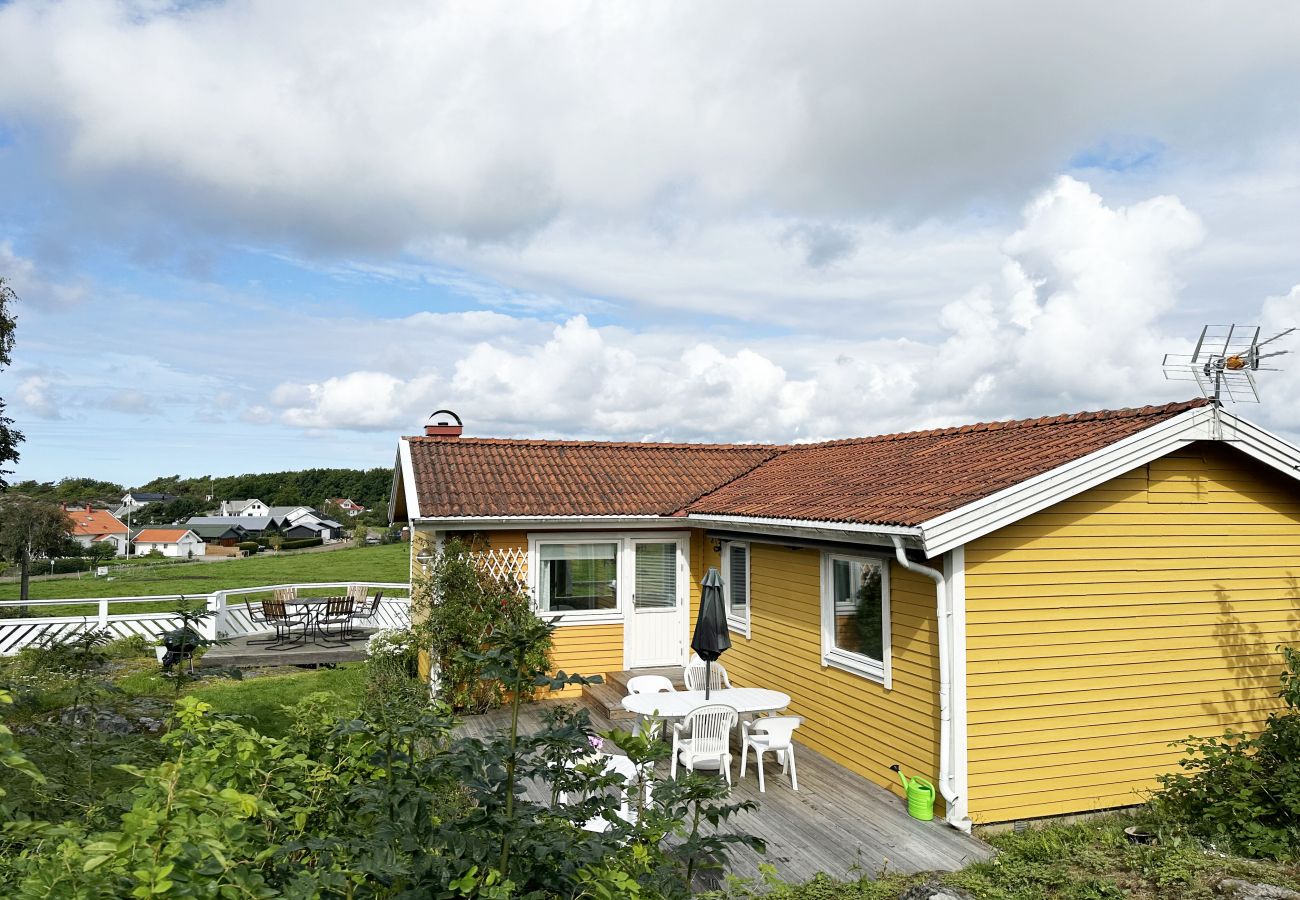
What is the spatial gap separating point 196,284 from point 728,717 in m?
9.13

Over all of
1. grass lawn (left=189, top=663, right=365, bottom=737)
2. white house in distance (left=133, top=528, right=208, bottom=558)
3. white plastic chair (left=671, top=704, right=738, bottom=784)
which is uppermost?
white plastic chair (left=671, top=704, right=738, bottom=784)

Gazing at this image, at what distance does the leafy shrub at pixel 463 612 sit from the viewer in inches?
425

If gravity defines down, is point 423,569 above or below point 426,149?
below

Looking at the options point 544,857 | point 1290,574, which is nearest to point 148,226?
point 544,857

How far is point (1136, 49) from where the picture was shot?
8172 millimetres

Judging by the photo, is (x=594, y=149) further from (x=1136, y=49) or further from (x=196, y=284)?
(x=1136, y=49)

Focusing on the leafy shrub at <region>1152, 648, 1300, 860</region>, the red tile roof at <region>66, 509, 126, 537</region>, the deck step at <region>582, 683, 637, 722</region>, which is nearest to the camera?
the leafy shrub at <region>1152, 648, 1300, 860</region>

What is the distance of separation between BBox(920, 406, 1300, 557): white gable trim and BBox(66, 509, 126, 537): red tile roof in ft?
241

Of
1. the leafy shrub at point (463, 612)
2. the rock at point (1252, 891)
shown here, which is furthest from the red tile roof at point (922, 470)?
the leafy shrub at point (463, 612)

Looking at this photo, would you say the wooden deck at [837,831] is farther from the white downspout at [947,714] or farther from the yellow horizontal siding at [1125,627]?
the yellow horizontal siding at [1125,627]

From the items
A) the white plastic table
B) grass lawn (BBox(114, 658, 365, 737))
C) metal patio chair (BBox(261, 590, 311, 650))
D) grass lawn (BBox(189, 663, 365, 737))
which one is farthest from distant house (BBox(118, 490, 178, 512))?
the white plastic table

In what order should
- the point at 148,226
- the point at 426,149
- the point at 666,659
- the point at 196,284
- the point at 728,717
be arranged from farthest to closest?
the point at 666,659, the point at 196,284, the point at 426,149, the point at 148,226, the point at 728,717

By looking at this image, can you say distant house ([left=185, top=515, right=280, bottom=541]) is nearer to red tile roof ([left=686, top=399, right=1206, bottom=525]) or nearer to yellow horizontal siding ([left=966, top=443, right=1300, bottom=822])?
red tile roof ([left=686, top=399, right=1206, bottom=525])

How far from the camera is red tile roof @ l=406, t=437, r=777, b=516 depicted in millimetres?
11586
